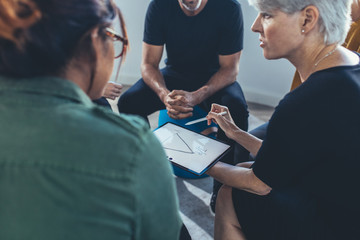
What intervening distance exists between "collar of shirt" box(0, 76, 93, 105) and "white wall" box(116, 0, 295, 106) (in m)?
2.12

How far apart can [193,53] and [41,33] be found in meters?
1.40

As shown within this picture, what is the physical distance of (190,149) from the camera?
3.78 ft

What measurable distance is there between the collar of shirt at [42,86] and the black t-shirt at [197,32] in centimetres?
135

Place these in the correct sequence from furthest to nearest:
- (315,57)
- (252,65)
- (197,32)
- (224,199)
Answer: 1. (252,65)
2. (197,32)
3. (224,199)
4. (315,57)

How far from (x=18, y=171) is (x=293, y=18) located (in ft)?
2.77

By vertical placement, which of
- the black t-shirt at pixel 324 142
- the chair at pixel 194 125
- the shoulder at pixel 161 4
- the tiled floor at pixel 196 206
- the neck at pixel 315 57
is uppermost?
the neck at pixel 315 57

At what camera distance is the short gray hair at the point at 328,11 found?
2.86ft

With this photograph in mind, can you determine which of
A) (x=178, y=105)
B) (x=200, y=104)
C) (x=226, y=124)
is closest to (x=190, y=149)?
(x=226, y=124)

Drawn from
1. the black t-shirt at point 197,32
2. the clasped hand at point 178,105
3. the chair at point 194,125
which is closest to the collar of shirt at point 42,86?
the clasped hand at point 178,105

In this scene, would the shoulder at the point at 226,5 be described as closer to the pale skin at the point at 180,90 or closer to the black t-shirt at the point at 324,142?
the pale skin at the point at 180,90

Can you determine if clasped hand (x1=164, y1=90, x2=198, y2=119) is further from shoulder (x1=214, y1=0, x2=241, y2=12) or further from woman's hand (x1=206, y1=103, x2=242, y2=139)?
shoulder (x1=214, y1=0, x2=241, y2=12)

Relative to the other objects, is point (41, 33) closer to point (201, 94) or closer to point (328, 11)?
point (328, 11)

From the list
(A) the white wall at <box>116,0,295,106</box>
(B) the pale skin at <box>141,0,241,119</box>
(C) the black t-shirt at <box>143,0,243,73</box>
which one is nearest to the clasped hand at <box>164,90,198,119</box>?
(B) the pale skin at <box>141,0,241,119</box>

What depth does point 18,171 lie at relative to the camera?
15.7 inches
